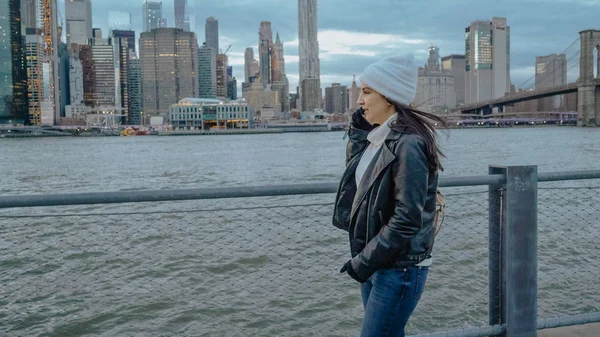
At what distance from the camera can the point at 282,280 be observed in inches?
273

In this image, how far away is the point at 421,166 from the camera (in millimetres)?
1883

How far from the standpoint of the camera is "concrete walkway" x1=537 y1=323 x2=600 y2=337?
116 inches

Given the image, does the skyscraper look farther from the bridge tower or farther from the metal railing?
the metal railing

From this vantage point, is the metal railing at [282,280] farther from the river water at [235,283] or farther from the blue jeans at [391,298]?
the blue jeans at [391,298]

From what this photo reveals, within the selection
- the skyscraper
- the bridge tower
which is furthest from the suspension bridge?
the skyscraper

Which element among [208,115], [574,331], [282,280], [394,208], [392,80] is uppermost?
[208,115]

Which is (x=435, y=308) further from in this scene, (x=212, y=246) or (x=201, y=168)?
(x=201, y=168)

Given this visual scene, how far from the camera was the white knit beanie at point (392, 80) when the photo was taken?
6.75ft

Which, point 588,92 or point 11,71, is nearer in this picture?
point 588,92

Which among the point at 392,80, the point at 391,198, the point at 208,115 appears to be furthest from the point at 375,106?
the point at 208,115

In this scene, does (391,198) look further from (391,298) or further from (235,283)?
(235,283)

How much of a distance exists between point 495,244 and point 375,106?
115 cm

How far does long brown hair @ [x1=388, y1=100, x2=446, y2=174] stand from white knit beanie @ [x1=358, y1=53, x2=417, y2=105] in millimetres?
35

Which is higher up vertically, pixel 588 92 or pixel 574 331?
pixel 588 92
